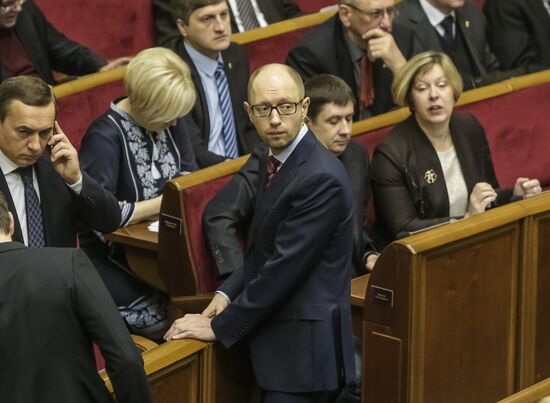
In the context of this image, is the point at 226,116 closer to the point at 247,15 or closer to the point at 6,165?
the point at 247,15

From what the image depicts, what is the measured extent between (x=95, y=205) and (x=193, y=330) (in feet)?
0.51

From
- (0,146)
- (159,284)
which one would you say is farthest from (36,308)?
(159,284)

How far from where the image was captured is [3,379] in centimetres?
91

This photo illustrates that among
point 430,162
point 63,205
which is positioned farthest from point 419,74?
point 63,205

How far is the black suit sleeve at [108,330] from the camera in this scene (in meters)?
0.91

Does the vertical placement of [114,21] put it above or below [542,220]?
above

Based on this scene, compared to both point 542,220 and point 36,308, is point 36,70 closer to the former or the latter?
point 542,220

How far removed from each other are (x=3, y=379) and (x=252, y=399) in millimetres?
429

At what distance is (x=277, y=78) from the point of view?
1.18m

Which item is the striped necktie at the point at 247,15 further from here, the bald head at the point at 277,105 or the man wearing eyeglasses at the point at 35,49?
the bald head at the point at 277,105

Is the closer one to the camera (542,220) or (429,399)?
(429,399)

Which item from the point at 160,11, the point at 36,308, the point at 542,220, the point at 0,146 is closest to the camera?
the point at 36,308

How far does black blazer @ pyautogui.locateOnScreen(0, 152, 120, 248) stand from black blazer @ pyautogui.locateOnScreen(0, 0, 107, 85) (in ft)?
2.17

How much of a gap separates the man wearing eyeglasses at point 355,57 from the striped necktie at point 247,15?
12.8 inches
